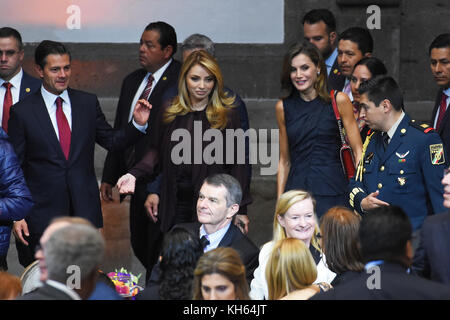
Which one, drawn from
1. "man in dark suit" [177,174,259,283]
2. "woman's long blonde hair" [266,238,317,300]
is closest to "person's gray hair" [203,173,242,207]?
"man in dark suit" [177,174,259,283]

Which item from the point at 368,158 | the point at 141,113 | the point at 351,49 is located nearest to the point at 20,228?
the point at 141,113

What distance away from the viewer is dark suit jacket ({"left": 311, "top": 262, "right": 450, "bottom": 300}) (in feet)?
16.0

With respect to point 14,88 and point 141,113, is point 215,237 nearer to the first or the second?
point 141,113

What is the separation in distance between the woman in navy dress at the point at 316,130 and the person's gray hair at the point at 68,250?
114 inches

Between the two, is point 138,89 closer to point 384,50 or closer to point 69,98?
point 69,98

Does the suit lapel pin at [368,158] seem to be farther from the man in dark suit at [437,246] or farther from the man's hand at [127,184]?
the man's hand at [127,184]

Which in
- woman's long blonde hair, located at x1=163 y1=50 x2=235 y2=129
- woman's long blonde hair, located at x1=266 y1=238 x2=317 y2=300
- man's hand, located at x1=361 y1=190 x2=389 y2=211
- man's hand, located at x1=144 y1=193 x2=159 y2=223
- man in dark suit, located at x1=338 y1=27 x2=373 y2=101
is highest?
man in dark suit, located at x1=338 y1=27 x2=373 y2=101

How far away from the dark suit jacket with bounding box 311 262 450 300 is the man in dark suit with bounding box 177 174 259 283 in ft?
5.69

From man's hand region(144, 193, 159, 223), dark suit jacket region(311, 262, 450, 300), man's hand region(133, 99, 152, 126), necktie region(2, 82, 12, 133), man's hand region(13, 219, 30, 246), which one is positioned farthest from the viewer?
necktie region(2, 82, 12, 133)

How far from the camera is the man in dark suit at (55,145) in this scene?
24.5 feet

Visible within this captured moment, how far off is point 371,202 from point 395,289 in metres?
1.79

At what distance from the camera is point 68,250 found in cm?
468

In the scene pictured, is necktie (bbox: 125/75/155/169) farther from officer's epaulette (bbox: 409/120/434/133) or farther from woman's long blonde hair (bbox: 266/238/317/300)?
woman's long blonde hair (bbox: 266/238/317/300)

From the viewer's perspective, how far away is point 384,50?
984 centimetres
